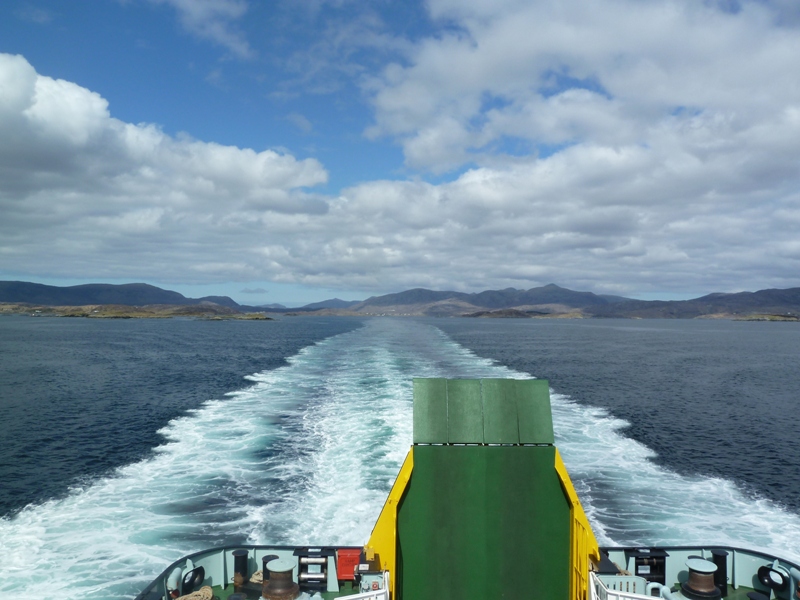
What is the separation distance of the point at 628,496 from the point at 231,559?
63.4 ft

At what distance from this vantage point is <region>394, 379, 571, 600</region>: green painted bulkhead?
1127 cm

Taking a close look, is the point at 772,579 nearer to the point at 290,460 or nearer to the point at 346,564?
the point at 346,564

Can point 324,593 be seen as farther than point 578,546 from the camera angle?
Yes

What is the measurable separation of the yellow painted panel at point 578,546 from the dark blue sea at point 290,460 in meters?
10.1

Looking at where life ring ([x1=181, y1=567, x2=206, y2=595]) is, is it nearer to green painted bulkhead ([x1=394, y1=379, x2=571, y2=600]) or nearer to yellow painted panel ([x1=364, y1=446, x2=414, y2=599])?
yellow painted panel ([x1=364, y1=446, x2=414, y2=599])

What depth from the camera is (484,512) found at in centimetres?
1141

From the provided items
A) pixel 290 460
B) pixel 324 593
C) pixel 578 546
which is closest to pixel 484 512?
pixel 578 546

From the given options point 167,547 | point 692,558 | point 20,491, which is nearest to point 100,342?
point 20,491

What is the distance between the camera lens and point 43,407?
44844mm

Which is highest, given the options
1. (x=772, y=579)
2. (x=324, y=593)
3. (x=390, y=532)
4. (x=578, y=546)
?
(x=390, y=532)

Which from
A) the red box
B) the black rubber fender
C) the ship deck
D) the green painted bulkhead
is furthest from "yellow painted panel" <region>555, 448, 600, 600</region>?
the black rubber fender

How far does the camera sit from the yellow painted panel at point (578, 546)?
10.5 m

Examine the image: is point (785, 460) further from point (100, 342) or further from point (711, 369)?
point (100, 342)

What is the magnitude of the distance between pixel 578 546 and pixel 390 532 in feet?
13.1
